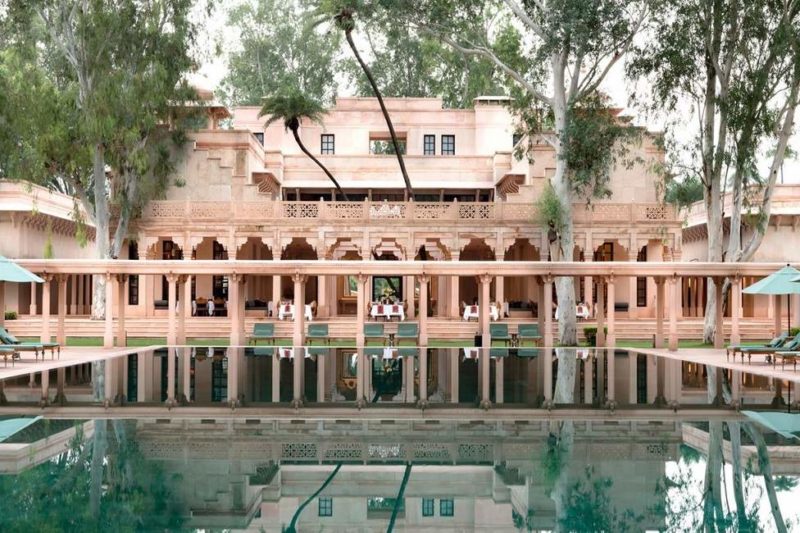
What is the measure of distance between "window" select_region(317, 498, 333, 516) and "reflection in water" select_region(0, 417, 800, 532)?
0.06 ft

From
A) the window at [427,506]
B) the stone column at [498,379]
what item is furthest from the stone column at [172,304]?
the window at [427,506]

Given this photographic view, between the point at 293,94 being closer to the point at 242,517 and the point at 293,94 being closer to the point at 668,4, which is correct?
the point at 668,4

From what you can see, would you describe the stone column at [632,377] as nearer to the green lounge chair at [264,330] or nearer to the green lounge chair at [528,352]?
the green lounge chair at [528,352]

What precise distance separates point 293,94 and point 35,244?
42.5ft

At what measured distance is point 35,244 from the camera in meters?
37.4

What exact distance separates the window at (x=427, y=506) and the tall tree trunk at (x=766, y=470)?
296cm

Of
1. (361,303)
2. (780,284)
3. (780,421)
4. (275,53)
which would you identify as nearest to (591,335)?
(780,284)

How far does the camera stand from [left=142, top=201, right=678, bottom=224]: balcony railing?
1357 inches

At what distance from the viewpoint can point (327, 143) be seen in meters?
45.5

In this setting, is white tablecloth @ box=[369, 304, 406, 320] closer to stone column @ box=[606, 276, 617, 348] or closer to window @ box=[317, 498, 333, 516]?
stone column @ box=[606, 276, 617, 348]

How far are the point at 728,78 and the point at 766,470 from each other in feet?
72.6

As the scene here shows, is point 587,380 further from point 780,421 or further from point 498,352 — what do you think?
point 498,352

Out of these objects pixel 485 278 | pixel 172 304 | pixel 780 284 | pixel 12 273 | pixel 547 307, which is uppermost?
pixel 12 273

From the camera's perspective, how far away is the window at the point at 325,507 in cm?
787
